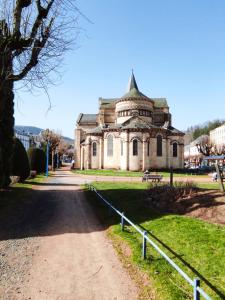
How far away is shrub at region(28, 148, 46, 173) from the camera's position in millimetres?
42938

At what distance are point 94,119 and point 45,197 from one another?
49.8 metres

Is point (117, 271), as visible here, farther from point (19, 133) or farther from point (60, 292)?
point (19, 133)

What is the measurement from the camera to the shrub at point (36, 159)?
42.9 m

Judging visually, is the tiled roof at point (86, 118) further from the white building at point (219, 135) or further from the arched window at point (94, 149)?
the white building at point (219, 135)

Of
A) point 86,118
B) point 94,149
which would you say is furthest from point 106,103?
point 94,149

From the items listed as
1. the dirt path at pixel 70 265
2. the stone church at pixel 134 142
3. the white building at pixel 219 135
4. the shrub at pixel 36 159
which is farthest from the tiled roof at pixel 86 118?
the dirt path at pixel 70 265

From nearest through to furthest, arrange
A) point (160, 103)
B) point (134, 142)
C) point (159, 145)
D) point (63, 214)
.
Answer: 1. point (63, 214)
2. point (134, 142)
3. point (159, 145)
4. point (160, 103)

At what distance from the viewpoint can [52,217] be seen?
43.8 feet

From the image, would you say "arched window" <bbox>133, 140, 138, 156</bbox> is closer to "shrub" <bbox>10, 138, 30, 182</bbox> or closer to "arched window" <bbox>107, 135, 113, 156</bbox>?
"arched window" <bbox>107, 135, 113, 156</bbox>

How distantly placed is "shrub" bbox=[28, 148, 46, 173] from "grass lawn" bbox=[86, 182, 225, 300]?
1257 inches

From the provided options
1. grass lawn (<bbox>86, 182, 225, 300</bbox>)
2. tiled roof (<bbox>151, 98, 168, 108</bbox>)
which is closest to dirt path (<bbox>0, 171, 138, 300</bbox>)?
grass lawn (<bbox>86, 182, 225, 300</bbox>)

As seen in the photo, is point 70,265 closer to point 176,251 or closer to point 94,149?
point 176,251

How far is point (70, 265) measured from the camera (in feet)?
24.5

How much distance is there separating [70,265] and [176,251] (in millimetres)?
2563
